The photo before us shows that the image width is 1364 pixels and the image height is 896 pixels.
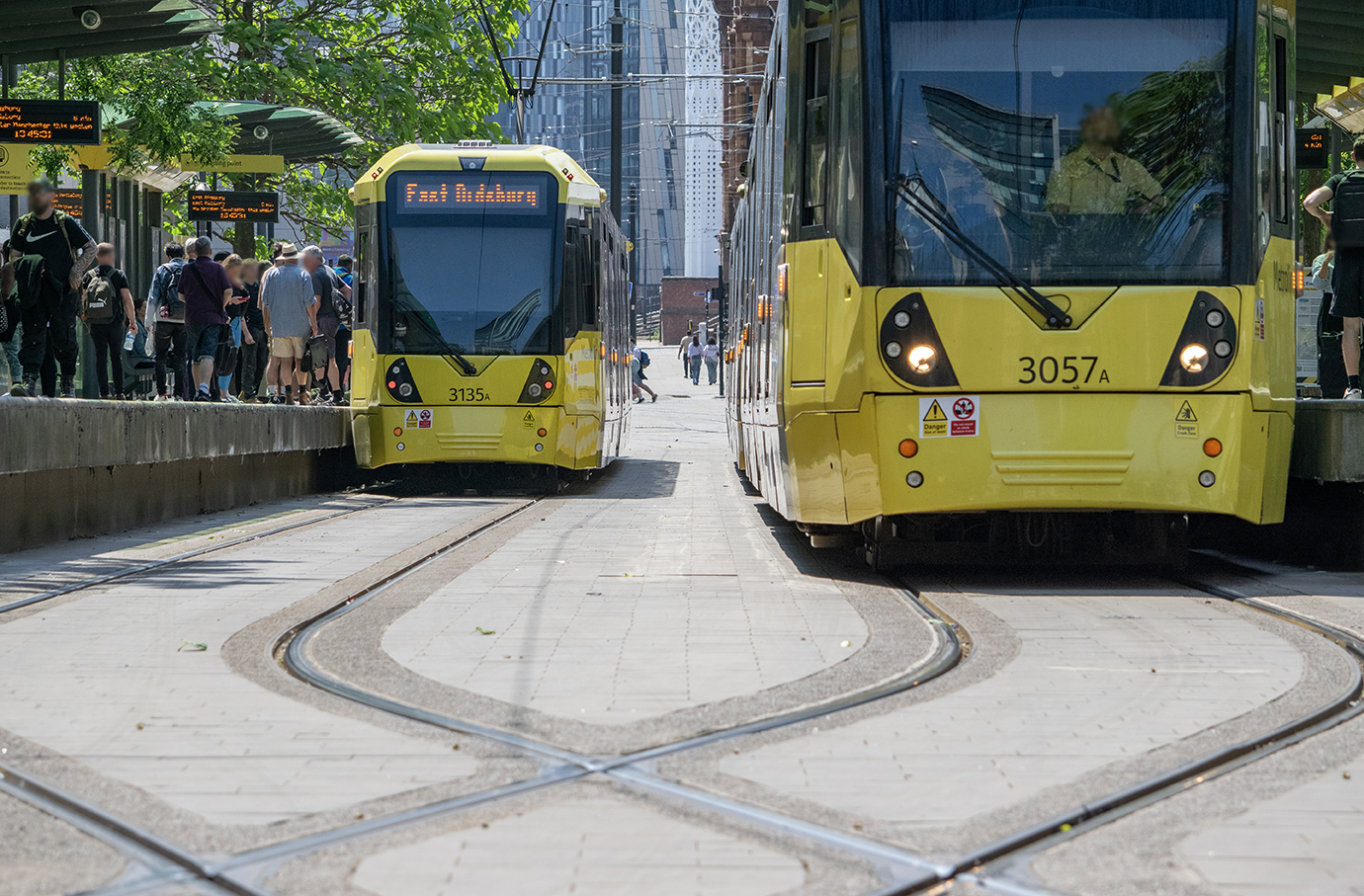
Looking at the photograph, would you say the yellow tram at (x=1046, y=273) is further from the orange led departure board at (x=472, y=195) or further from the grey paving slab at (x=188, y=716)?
the orange led departure board at (x=472, y=195)

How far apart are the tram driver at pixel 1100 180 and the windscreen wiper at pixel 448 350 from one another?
8128mm

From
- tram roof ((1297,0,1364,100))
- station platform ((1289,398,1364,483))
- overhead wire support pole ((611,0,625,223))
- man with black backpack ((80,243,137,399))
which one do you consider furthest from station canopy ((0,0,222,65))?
overhead wire support pole ((611,0,625,223))

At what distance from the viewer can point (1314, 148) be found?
1620cm

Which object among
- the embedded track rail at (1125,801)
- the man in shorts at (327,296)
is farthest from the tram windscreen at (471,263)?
the embedded track rail at (1125,801)

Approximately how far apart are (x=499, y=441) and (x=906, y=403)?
7.94 m

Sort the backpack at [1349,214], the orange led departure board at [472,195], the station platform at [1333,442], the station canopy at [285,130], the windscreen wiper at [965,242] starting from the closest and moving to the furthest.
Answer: the windscreen wiper at [965,242], the station platform at [1333,442], the backpack at [1349,214], the orange led departure board at [472,195], the station canopy at [285,130]

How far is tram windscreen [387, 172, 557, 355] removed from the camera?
15.5m

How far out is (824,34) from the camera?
8.46m

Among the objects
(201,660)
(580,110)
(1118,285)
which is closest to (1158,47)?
(1118,285)

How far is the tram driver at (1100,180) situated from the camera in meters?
8.20

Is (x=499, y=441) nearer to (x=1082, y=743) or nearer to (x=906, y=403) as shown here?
(x=906, y=403)

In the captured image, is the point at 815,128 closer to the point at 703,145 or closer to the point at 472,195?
the point at 472,195

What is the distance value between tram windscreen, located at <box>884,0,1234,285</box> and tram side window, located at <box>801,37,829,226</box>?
0.40 metres

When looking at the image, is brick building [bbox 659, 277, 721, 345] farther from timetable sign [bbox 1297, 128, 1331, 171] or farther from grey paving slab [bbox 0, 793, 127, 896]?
grey paving slab [bbox 0, 793, 127, 896]
